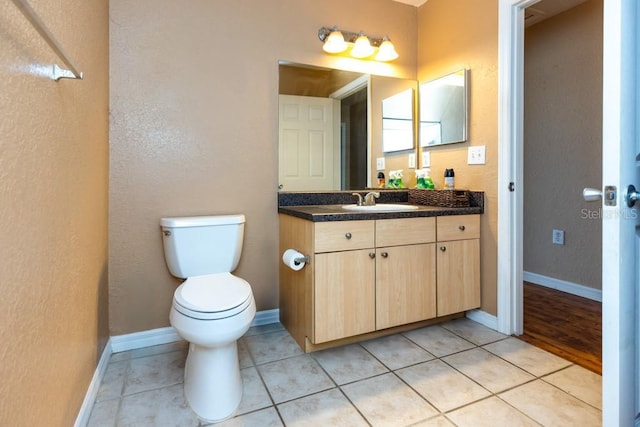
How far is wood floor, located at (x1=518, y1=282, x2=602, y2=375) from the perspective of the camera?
179 cm

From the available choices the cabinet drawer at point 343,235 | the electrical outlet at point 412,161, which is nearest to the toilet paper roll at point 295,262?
the cabinet drawer at point 343,235

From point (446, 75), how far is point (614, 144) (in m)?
1.61

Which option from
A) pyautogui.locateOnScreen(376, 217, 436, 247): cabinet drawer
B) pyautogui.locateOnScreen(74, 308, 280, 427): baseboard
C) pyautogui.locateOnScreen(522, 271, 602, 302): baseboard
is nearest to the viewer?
pyautogui.locateOnScreen(74, 308, 280, 427): baseboard

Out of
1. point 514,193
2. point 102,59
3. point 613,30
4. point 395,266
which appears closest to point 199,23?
point 102,59

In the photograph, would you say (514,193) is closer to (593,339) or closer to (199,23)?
(593,339)

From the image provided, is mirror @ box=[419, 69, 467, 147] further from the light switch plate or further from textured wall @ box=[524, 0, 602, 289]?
textured wall @ box=[524, 0, 602, 289]

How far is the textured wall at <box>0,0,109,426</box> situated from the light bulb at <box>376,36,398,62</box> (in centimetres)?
163

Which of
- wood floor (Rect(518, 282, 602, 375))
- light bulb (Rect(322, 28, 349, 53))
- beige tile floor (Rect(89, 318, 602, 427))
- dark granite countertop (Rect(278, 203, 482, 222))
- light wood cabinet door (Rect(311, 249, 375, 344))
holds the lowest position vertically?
beige tile floor (Rect(89, 318, 602, 427))

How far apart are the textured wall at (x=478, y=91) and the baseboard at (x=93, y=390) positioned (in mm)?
2056

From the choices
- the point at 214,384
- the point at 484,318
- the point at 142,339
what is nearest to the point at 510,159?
the point at 484,318

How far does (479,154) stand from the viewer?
2.10 m

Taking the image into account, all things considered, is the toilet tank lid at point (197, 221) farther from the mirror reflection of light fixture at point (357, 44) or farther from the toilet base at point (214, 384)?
the mirror reflection of light fixture at point (357, 44)

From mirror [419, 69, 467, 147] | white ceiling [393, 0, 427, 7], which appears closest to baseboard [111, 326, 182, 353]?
mirror [419, 69, 467, 147]

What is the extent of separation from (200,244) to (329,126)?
3.71 ft
